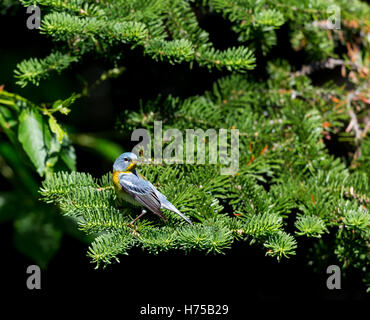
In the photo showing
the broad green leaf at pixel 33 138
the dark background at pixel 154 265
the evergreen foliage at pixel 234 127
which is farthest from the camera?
the dark background at pixel 154 265

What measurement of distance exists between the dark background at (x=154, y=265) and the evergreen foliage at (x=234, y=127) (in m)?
0.12

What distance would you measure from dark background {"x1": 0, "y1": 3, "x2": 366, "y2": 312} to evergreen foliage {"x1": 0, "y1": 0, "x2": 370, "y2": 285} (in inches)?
4.7

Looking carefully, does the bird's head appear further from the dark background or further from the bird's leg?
the dark background

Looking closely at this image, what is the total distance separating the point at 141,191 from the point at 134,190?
2cm

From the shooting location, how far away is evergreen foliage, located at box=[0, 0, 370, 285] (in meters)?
1.00

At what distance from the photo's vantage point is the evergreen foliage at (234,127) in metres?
1.00

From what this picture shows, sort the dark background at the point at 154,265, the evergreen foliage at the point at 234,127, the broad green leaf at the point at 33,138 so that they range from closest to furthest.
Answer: the evergreen foliage at the point at 234,127 → the broad green leaf at the point at 33,138 → the dark background at the point at 154,265

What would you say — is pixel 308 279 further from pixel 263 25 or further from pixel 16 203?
pixel 16 203

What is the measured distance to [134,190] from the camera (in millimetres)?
1012

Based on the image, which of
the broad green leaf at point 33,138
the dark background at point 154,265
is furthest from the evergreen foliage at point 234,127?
the dark background at point 154,265

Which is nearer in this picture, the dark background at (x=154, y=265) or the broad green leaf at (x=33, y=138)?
the broad green leaf at (x=33, y=138)

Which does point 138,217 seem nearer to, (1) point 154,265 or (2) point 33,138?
(2) point 33,138

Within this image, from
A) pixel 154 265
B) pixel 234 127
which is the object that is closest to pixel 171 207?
pixel 234 127

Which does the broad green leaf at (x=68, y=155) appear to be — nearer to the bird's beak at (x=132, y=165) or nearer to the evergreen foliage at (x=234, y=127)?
the evergreen foliage at (x=234, y=127)
